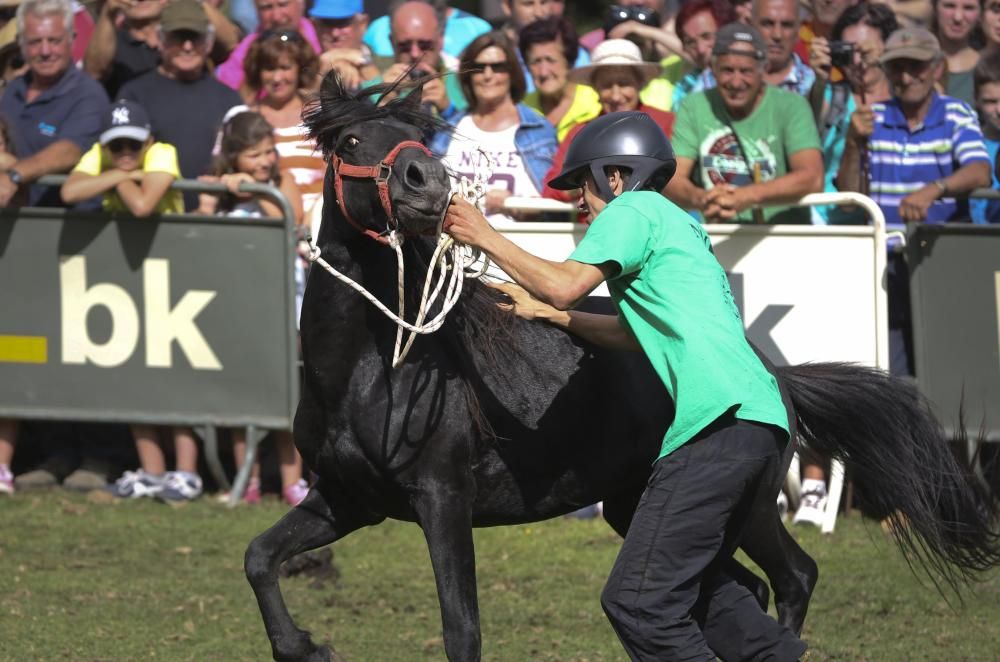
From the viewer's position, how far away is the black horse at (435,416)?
16.4 feet

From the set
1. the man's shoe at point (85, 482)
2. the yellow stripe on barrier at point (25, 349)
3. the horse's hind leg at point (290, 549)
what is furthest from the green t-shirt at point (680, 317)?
the man's shoe at point (85, 482)

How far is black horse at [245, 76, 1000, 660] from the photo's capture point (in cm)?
501

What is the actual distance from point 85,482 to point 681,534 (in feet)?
18.7

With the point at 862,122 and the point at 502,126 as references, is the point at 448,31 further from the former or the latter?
the point at 862,122

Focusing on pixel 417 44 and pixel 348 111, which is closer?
pixel 348 111

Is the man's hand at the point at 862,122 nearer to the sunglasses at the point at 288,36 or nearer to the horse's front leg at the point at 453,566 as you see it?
the sunglasses at the point at 288,36

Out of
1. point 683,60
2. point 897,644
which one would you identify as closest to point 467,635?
point 897,644

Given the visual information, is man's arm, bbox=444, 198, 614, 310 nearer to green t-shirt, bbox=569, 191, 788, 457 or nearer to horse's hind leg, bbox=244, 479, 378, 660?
green t-shirt, bbox=569, 191, 788, 457

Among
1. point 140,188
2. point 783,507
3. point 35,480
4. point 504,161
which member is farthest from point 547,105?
point 35,480

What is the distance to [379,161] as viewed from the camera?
16.2ft

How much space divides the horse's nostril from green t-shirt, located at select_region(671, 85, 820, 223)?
408 centimetres

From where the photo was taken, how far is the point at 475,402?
5.23 metres

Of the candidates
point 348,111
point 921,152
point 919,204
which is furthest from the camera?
point 921,152

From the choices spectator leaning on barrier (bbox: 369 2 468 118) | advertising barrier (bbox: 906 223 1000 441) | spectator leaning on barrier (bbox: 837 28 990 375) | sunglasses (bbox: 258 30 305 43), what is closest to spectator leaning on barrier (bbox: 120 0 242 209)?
sunglasses (bbox: 258 30 305 43)
